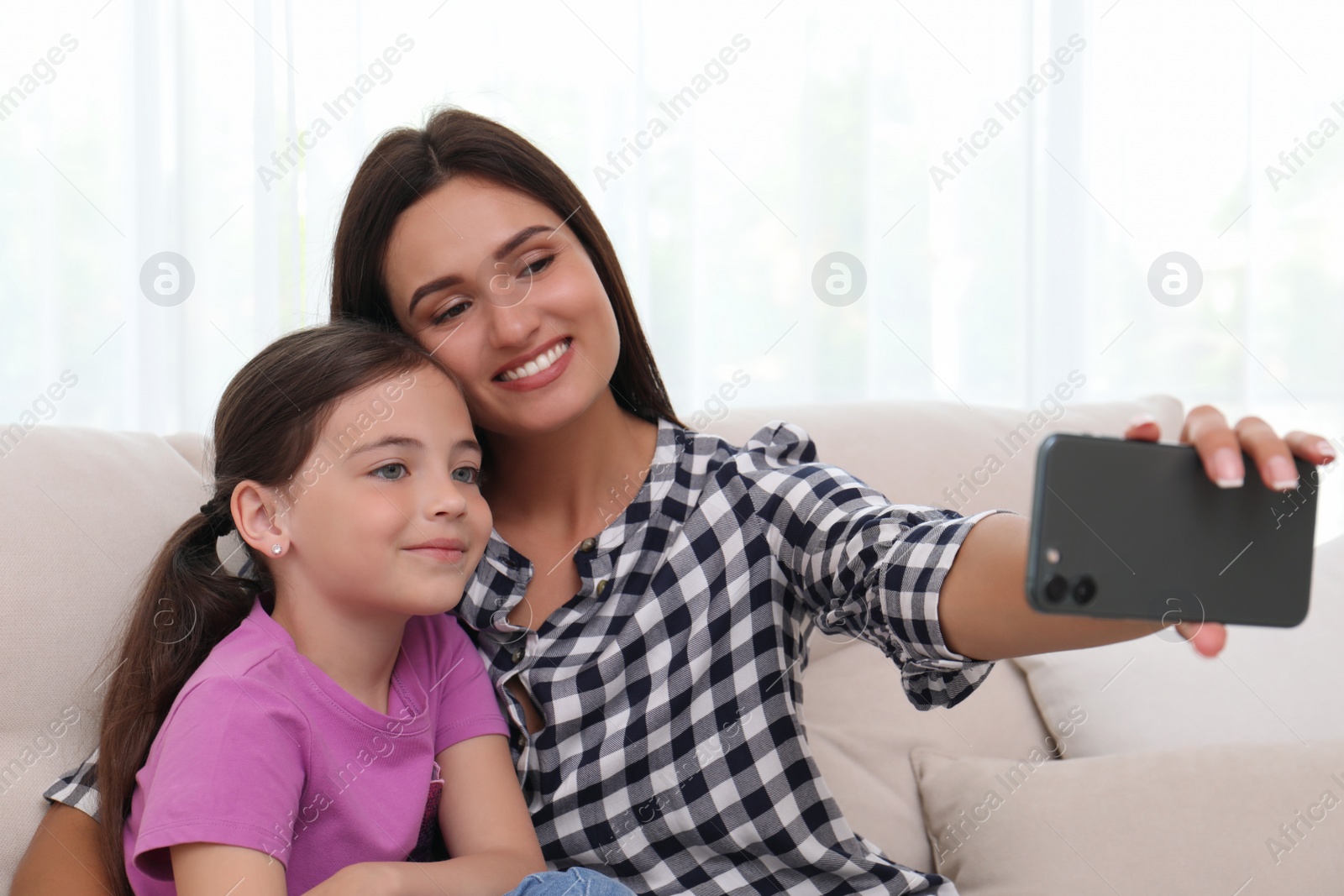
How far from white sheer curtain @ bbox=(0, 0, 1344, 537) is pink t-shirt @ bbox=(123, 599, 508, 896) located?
1094 mm

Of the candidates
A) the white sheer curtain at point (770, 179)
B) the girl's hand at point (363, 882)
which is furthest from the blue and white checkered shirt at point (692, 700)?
the white sheer curtain at point (770, 179)

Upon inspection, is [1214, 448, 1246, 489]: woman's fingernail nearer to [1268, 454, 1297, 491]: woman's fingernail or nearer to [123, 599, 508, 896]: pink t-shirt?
[1268, 454, 1297, 491]: woman's fingernail

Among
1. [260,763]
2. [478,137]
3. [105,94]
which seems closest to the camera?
[260,763]

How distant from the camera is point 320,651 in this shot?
1.00 m

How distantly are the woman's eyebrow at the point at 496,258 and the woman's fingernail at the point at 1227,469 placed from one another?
28.6 inches

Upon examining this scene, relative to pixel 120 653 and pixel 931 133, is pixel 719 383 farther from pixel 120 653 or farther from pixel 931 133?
pixel 120 653

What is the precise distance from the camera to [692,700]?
3.50 feet

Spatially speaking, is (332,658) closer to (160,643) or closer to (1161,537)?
(160,643)

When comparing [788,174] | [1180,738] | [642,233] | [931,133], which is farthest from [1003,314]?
[1180,738]

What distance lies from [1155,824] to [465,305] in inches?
39.2

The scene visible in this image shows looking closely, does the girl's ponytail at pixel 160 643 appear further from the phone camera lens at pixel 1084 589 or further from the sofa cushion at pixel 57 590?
the phone camera lens at pixel 1084 589

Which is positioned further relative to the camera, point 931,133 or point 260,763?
point 931,133

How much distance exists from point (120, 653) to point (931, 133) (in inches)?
74.4

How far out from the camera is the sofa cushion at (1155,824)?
45.8 inches
